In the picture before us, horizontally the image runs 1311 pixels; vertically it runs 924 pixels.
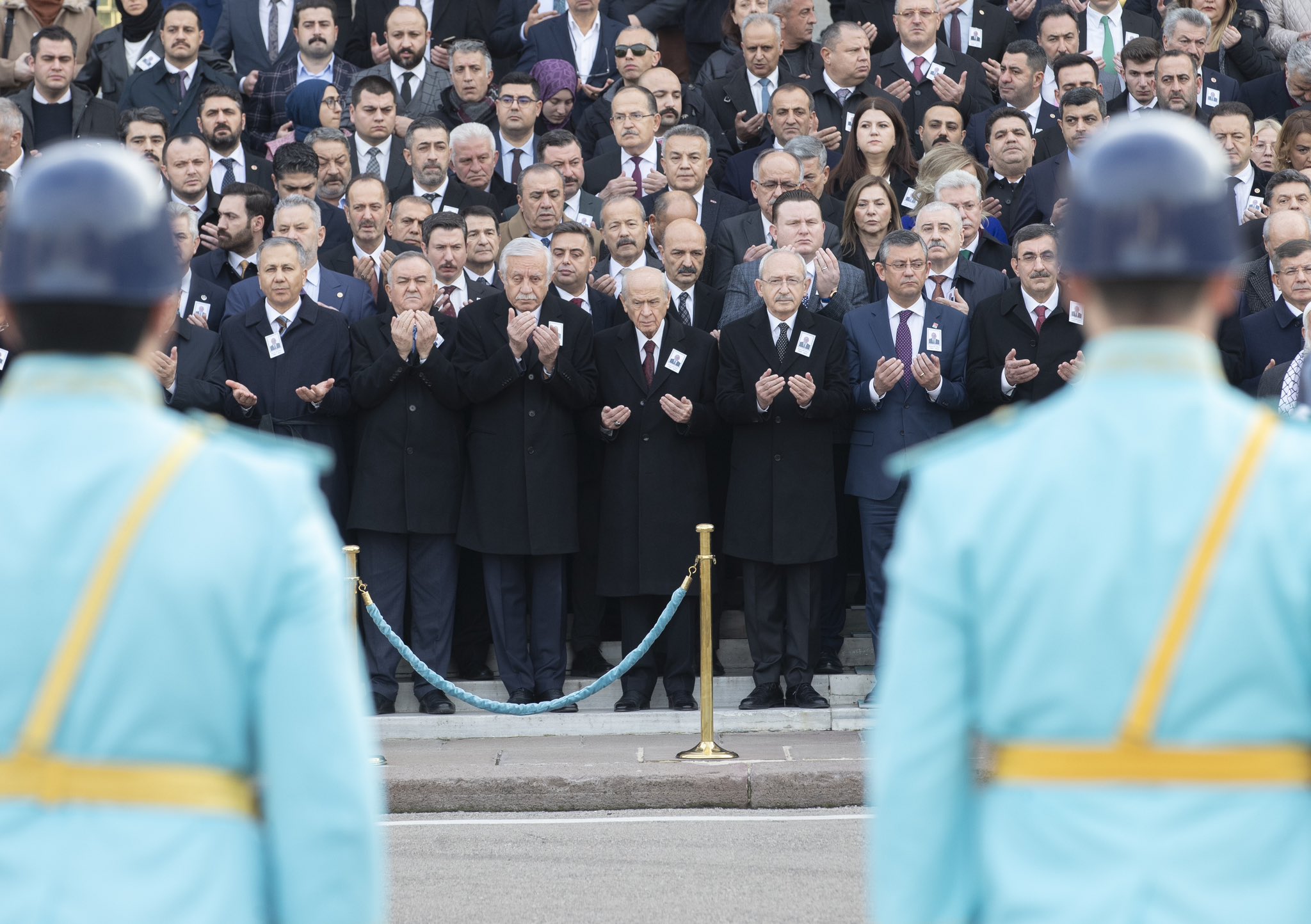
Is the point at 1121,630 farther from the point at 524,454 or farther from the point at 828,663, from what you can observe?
the point at 828,663

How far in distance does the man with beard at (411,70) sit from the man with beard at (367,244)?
95.2 inches

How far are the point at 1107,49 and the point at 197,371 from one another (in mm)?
7678

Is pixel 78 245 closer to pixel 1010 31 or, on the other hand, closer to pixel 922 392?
pixel 922 392

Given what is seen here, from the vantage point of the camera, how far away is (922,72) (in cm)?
1470

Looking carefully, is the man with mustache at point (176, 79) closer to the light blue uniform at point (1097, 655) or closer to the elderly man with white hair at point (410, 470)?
the elderly man with white hair at point (410, 470)

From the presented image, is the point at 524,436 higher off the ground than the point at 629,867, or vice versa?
the point at 524,436

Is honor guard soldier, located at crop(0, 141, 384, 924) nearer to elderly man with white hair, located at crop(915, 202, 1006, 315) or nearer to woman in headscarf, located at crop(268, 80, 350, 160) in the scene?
elderly man with white hair, located at crop(915, 202, 1006, 315)

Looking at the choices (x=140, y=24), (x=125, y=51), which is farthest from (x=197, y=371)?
(x=140, y=24)

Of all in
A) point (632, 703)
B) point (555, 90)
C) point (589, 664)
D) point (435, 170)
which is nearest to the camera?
point (632, 703)

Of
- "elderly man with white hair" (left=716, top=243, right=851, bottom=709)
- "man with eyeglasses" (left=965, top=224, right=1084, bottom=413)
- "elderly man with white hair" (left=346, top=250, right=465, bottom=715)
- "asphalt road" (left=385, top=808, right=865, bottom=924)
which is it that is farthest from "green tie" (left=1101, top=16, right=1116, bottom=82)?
"asphalt road" (left=385, top=808, right=865, bottom=924)

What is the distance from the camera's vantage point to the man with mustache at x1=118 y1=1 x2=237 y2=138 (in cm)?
1489

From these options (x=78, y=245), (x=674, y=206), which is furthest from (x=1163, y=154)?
(x=674, y=206)

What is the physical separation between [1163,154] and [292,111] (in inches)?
515

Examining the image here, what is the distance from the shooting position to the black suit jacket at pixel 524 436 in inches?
453
